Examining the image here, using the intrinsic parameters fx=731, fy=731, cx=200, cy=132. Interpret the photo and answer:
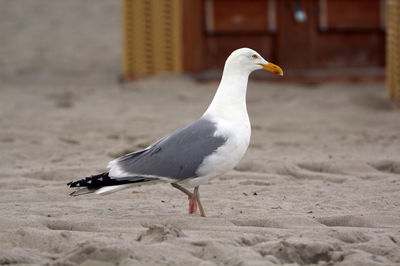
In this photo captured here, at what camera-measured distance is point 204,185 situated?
19.1 ft

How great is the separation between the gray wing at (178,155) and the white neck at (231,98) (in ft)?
0.43

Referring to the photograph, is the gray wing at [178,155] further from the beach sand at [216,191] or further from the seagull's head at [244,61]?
the seagull's head at [244,61]

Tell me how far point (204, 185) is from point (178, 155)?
1.31m

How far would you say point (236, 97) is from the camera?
4.79m

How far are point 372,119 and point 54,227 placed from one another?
5.56 metres

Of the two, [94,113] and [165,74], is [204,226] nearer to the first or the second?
[94,113]

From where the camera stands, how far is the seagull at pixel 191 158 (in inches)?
175

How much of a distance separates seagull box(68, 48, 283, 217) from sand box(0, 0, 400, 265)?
219 mm

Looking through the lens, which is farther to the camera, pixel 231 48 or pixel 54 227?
pixel 231 48

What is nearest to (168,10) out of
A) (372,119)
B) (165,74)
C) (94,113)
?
(165,74)

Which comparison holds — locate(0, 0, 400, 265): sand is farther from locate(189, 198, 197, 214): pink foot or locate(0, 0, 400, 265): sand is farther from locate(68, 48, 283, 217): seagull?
locate(68, 48, 283, 217): seagull

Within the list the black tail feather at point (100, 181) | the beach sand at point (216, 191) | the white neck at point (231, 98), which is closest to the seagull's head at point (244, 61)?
the white neck at point (231, 98)

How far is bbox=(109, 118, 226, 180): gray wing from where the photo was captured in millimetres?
4504

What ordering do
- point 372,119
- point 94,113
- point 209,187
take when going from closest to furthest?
point 209,187 → point 372,119 → point 94,113
